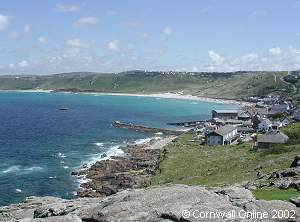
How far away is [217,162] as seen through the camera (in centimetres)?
7394

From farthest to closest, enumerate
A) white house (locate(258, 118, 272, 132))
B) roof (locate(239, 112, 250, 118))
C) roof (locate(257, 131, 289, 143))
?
roof (locate(239, 112, 250, 118))
white house (locate(258, 118, 272, 132))
roof (locate(257, 131, 289, 143))

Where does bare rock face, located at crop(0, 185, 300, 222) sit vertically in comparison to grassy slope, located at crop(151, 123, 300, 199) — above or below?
above

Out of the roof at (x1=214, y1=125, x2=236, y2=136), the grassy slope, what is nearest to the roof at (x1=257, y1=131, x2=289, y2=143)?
the grassy slope

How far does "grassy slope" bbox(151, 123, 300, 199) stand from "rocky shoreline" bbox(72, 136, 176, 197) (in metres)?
2.34

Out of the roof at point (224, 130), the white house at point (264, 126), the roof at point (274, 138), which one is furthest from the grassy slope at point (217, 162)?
the white house at point (264, 126)

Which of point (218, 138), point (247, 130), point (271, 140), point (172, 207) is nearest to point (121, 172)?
point (271, 140)

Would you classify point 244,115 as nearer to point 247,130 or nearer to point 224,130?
point 247,130

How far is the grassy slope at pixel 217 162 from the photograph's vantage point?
54553 millimetres

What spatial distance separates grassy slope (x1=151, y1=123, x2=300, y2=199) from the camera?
5455 cm

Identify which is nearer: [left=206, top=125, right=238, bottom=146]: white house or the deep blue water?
the deep blue water

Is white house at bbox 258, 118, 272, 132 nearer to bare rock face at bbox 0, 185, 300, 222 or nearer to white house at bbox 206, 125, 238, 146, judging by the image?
white house at bbox 206, 125, 238, 146

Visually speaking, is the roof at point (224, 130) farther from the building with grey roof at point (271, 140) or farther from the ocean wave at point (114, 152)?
the ocean wave at point (114, 152)

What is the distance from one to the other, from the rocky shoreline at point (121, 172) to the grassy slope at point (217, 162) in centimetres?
234

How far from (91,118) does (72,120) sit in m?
9.58
